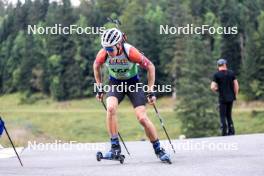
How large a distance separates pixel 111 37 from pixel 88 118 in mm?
68333

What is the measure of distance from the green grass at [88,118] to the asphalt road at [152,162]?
44.7 meters

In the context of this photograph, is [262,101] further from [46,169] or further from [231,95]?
[46,169]

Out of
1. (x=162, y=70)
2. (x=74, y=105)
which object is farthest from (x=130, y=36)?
(x=74, y=105)

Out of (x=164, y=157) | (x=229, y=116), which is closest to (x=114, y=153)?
(x=164, y=157)

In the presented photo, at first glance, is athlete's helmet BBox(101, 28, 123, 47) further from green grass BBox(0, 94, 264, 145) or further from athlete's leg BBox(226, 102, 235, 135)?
green grass BBox(0, 94, 264, 145)

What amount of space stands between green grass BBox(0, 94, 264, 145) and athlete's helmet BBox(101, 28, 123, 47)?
48707 mm

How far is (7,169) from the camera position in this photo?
8.84 m

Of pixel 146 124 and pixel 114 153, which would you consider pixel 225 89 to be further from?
pixel 114 153

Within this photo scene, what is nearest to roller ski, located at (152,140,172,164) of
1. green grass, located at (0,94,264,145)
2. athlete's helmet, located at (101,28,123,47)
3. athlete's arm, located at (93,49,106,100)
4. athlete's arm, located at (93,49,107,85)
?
athlete's arm, located at (93,49,106,100)

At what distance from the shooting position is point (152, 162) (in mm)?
9180

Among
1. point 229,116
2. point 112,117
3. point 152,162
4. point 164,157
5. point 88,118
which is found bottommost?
point 88,118

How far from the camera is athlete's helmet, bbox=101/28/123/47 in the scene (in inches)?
346

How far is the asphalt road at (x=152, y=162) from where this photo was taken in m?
7.94

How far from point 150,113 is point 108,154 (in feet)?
219
